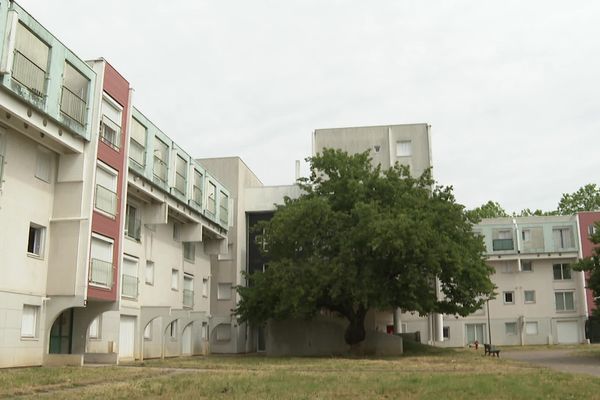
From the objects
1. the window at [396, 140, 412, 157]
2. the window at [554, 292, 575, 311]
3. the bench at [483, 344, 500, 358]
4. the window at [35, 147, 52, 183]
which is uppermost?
the window at [396, 140, 412, 157]

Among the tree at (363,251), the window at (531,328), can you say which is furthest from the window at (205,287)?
the window at (531,328)

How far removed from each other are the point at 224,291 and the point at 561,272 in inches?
1315

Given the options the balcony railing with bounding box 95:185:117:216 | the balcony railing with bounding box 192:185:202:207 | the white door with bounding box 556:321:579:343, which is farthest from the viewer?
the white door with bounding box 556:321:579:343

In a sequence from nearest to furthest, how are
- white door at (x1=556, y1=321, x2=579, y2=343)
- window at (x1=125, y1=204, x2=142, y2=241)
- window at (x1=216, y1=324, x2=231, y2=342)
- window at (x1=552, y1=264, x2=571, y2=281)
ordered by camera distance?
window at (x1=125, y1=204, x2=142, y2=241), window at (x1=216, y1=324, x2=231, y2=342), white door at (x1=556, y1=321, x2=579, y2=343), window at (x1=552, y1=264, x2=571, y2=281)

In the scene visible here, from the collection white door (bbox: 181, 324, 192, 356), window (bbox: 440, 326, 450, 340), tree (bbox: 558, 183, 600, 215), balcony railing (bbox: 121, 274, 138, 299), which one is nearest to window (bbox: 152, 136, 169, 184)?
balcony railing (bbox: 121, 274, 138, 299)

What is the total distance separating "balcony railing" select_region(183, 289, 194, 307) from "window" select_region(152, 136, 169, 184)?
29.8 feet

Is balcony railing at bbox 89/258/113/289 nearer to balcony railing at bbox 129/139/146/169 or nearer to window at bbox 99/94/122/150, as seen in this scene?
window at bbox 99/94/122/150

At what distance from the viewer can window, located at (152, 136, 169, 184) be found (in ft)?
114

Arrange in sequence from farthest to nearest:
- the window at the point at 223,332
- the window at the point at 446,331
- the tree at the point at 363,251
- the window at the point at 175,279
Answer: the window at the point at 446,331 < the window at the point at 223,332 < the window at the point at 175,279 < the tree at the point at 363,251

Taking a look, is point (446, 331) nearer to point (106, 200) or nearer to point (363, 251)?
point (363, 251)

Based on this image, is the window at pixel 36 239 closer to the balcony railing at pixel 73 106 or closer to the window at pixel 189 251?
the balcony railing at pixel 73 106

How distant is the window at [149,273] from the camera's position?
117 ft

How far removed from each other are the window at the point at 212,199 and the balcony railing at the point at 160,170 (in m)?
7.35

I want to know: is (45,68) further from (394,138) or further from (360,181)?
(394,138)
